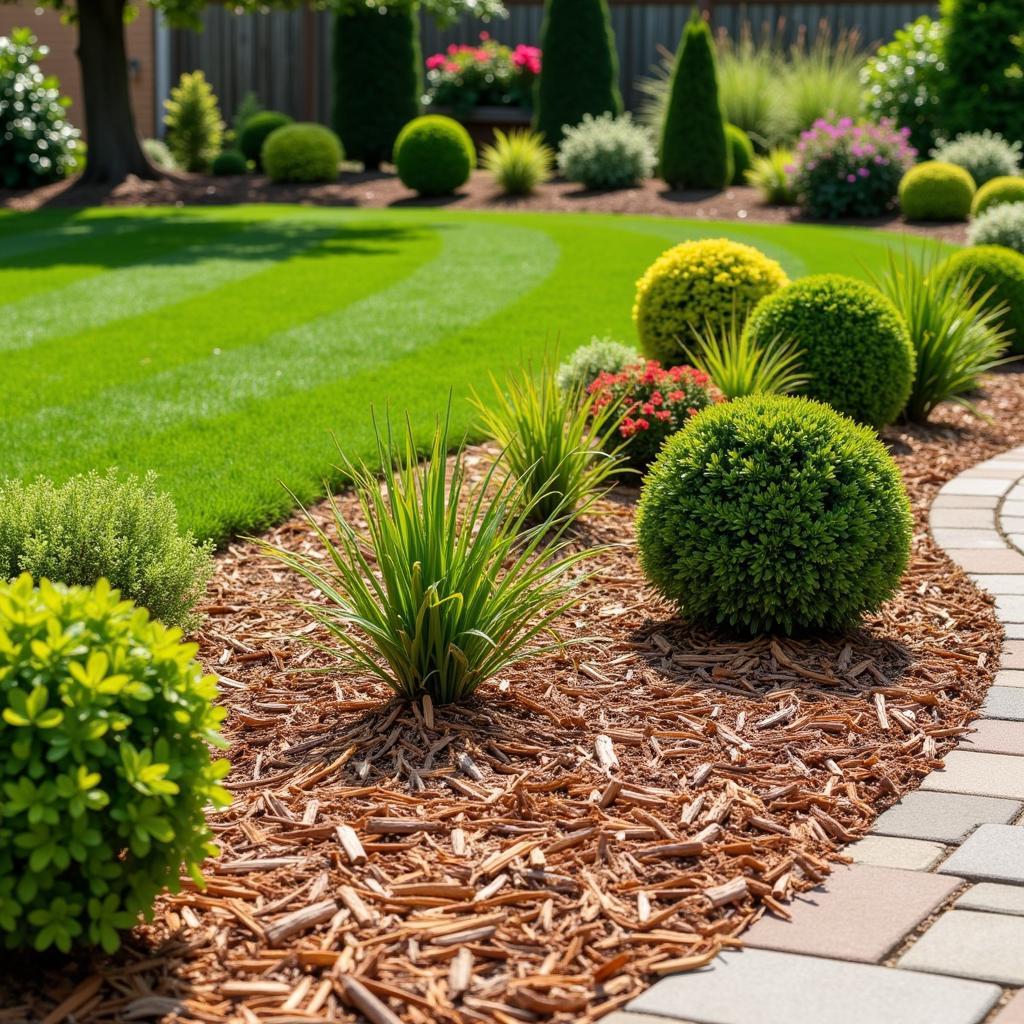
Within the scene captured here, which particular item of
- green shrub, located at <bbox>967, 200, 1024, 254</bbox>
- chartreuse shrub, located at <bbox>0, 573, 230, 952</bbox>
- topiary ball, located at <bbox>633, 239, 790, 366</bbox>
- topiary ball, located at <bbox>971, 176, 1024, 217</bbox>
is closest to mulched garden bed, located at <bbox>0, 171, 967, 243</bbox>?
topiary ball, located at <bbox>971, 176, 1024, 217</bbox>

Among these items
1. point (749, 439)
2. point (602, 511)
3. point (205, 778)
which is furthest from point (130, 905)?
point (602, 511)

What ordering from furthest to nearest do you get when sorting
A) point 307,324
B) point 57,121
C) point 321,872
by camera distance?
point 57,121 → point 307,324 → point 321,872

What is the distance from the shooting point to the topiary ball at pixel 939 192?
51.4 ft

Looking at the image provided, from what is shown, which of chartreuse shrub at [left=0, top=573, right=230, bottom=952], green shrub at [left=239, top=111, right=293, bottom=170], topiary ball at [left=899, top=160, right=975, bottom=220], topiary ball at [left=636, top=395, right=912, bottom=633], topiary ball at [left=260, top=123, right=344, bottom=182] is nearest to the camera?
chartreuse shrub at [left=0, top=573, right=230, bottom=952]

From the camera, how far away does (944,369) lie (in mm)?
7332

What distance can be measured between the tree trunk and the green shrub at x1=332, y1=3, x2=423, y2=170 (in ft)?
10.7

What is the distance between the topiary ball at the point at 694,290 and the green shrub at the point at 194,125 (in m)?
16.8

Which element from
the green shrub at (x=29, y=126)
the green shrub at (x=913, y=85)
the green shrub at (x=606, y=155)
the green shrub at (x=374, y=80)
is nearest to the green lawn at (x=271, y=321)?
the green shrub at (x=606, y=155)

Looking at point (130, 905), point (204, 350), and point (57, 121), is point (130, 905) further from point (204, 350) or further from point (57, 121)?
point (57, 121)

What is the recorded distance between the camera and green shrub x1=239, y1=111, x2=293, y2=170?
22.0 m

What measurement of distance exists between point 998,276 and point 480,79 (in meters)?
16.1

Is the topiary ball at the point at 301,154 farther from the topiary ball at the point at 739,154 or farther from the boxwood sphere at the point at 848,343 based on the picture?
the boxwood sphere at the point at 848,343

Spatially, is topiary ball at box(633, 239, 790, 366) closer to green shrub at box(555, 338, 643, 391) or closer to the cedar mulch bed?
green shrub at box(555, 338, 643, 391)

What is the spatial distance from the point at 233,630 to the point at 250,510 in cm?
107
